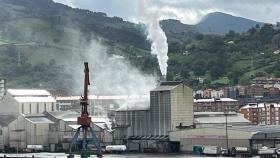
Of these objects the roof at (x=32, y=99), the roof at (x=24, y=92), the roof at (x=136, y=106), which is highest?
the roof at (x=24, y=92)

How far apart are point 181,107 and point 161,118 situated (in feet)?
11.3

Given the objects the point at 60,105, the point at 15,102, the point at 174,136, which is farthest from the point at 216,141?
the point at 60,105

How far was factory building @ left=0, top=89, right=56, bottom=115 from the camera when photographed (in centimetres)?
13788

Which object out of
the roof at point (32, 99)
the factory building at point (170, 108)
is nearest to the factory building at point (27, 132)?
the roof at point (32, 99)

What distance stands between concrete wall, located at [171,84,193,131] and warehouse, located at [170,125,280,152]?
18.9ft

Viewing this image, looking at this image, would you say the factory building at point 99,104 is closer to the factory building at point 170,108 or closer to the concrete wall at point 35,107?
the concrete wall at point 35,107

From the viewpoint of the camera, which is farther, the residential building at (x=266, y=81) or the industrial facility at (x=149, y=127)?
the residential building at (x=266, y=81)

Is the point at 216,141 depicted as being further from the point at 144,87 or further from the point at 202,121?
the point at 144,87

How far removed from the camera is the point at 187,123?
4518 inches

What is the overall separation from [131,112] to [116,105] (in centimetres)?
4597

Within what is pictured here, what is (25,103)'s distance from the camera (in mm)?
139500

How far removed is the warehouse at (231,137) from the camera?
96.6m

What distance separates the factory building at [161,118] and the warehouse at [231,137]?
5263mm

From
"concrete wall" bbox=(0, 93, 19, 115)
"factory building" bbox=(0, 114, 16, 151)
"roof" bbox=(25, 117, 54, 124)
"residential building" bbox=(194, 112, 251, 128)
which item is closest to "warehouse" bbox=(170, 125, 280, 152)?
"residential building" bbox=(194, 112, 251, 128)
